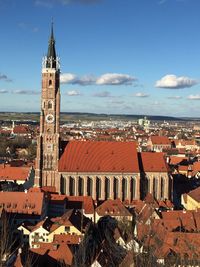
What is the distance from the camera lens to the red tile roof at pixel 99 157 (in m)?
72.1

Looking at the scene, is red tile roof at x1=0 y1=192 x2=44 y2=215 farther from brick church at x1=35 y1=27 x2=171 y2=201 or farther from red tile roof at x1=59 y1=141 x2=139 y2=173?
red tile roof at x1=59 y1=141 x2=139 y2=173

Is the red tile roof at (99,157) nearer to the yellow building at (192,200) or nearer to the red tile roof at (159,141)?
the yellow building at (192,200)

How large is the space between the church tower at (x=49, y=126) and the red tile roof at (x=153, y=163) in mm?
13814

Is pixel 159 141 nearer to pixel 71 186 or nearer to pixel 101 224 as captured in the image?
pixel 71 186

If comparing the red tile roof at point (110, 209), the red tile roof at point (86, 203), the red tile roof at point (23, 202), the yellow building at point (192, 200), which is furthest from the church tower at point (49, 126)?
the yellow building at point (192, 200)

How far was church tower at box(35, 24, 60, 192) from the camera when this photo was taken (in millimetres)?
71938

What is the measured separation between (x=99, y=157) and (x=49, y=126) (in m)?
9.02

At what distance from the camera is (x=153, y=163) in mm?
74625

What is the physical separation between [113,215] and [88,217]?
3100mm

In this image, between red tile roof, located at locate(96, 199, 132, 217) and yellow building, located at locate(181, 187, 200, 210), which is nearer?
red tile roof, located at locate(96, 199, 132, 217)

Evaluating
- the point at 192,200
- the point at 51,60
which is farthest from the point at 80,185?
the point at 51,60

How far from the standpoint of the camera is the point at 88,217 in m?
58.8

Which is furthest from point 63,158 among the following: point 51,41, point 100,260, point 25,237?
point 100,260

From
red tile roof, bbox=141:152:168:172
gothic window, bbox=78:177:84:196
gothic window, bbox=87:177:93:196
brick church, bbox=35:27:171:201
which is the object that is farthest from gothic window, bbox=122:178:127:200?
gothic window, bbox=78:177:84:196
